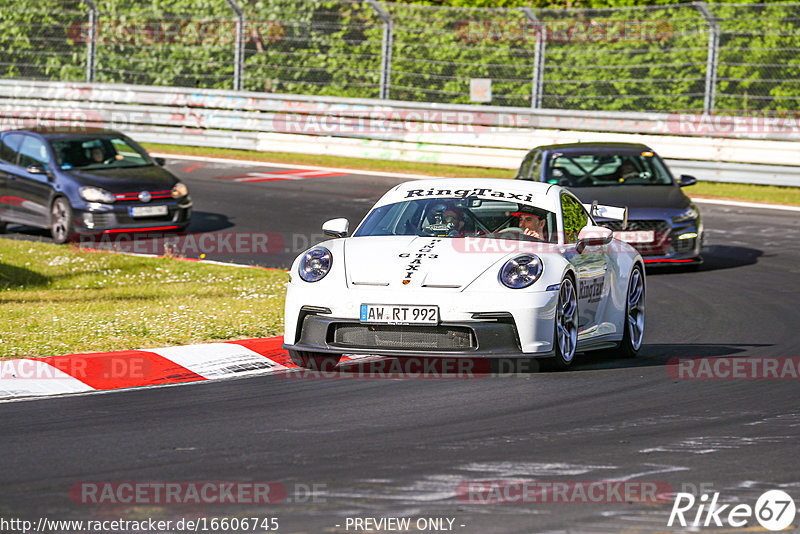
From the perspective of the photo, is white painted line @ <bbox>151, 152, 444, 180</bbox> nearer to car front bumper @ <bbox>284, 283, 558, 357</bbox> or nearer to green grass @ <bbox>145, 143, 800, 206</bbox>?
green grass @ <bbox>145, 143, 800, 206</bbox>

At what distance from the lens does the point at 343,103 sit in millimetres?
27172

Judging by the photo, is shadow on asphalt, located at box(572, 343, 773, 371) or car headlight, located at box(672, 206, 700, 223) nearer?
shadow on asphalt, located at box(572, 343, 773, 371)

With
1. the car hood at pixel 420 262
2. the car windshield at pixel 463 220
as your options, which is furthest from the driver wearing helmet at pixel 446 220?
the car hood at pixel 420 262

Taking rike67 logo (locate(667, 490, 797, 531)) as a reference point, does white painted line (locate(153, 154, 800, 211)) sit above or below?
below

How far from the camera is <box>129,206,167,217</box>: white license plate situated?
17.9 metres

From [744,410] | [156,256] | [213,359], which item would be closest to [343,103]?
[156,256]

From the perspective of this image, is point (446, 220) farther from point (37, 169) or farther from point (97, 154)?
point (97, 154)

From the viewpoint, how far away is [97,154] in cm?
1880

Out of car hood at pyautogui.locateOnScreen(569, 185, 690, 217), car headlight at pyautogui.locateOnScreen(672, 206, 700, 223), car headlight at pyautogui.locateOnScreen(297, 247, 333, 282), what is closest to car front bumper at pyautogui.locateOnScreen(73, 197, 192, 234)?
car hood at pyautogui.locateOnScreen(569, 185, 690, 217)

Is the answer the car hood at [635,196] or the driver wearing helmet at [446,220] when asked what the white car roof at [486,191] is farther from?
the car hood at [635,196]

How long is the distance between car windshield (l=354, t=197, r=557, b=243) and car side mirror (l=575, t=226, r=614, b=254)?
187 millimetres

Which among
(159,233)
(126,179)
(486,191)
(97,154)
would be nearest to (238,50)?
(97,154)

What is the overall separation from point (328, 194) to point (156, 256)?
266 inches

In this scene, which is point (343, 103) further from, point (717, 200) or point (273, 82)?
point (717, 200)
